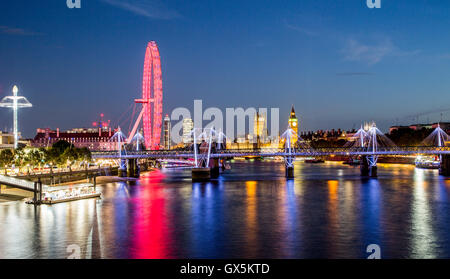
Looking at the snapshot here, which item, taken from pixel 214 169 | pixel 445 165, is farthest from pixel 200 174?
pixel 445 165

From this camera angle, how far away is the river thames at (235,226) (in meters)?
24.0

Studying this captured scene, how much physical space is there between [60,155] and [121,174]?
10.6 metres

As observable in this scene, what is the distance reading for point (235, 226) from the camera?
101 feet

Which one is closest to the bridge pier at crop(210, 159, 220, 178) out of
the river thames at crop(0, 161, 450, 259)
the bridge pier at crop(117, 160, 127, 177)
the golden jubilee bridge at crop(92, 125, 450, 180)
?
the golden jubilee bridge at crop(92, 125, 450, 180)

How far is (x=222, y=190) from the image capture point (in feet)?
177

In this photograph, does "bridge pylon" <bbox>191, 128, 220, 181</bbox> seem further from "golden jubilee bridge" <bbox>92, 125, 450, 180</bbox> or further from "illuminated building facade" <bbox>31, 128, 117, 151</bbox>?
"illuminated building facade" <bbox>31, 128, 117, 151</bbox>

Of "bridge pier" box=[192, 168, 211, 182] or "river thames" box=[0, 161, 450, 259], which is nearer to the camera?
"river thames" box=[0, 161, 450, 259]

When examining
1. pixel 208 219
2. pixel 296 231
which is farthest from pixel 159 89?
pixel 296 231

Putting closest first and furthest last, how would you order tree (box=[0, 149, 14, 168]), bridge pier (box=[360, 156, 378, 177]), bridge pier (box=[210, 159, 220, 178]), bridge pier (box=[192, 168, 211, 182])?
1. tree (box=[0, 149, 14, 168])
2. bridge pier (box=[192, 168, 211, 182])
3. bridge pier (box=[360, 156, 378, 177])
4. bridge pier (box=[210, 159, 220, 178])

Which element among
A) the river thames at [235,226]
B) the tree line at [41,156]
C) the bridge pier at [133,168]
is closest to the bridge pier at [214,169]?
the bridge pier at [133,168]

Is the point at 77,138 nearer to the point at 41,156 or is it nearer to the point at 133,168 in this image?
the point at 133,168

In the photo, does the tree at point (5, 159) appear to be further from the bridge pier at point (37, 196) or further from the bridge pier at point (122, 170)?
the bridge pier at point (37, 196)

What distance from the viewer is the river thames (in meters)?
24.0
